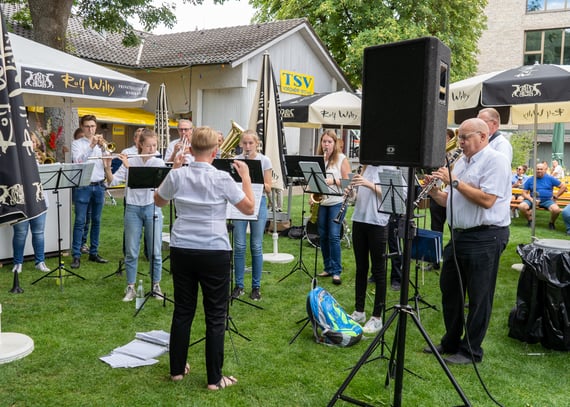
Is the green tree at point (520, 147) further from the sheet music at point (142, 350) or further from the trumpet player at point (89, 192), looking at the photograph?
the sheet music at point (142, 350)

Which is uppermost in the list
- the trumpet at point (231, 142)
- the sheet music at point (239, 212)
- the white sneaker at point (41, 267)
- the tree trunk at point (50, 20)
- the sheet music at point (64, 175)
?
the tree trunk at point (50, 20)

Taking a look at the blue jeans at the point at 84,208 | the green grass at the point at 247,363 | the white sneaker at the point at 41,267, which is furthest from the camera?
the blue jeans at the point at 84,208

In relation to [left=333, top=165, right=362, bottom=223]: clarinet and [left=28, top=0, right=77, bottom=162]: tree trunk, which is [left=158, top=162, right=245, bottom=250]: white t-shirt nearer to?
[left=333, top=165, right=362, bottom=223]: clarinet

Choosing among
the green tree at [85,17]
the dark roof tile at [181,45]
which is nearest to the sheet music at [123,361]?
the green tree at [85,17]

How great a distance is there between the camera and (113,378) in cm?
411

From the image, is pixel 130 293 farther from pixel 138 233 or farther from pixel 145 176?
pixel 145 176

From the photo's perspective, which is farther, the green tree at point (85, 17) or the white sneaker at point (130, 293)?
the green tree at point (85, 17)

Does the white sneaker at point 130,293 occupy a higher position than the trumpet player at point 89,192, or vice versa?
the trumpet player at point 89,192

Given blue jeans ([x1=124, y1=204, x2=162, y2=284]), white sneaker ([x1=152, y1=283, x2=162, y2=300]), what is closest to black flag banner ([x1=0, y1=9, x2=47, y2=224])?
blue jeans ([x1=124, y1=204, x2=162, y2=284])

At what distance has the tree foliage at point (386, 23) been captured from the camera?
22984 mm

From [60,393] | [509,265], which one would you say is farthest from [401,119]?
[509,265]

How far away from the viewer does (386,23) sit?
907 inches

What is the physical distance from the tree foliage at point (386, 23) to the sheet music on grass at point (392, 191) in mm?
18457

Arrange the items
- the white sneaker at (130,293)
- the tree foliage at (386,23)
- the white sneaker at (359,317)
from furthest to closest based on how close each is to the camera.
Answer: the tree foliage at (386,23) < the white sneaker at (130,293) < the white sneaker at (359,317)
